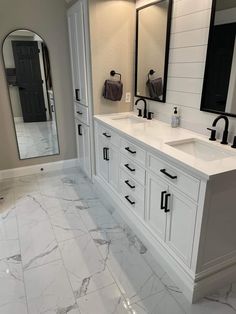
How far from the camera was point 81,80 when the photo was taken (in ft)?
9.25

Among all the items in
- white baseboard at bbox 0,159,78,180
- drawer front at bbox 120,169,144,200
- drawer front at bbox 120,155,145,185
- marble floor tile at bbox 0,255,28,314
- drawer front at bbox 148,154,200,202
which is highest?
drawer front at bbox 148,154,200,202

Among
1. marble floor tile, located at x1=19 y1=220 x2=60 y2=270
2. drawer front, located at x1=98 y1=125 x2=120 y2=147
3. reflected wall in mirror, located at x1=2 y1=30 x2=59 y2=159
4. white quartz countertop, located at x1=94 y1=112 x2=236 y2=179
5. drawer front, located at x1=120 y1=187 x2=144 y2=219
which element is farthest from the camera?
reflected wall in mirror, located at x1=2 y1=30 x2=59 y2=159

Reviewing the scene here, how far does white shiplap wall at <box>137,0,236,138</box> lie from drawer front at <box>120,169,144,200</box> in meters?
0.69

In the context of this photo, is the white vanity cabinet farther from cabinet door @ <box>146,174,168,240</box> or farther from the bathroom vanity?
cabinet door @ <box>146,174,168,240</box>

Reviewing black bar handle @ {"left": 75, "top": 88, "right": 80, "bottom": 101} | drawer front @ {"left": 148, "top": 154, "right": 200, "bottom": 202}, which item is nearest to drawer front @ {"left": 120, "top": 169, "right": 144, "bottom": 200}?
drawer front @ {"left": 148, "top": 154, "right": 200, "bottom": 202}

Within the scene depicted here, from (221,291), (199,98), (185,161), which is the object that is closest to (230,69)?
(199,98)

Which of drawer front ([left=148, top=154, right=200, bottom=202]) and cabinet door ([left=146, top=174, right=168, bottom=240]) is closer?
drawer front ([left=148, top=154, right=200, bottom=202])

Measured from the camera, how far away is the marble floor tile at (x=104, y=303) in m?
1.51

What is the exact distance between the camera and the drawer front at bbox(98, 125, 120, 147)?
89.5 inches

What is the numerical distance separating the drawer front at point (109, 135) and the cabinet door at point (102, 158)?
0.06 m

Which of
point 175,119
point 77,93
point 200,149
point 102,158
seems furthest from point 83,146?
point 200,149

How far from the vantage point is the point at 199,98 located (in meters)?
1.94

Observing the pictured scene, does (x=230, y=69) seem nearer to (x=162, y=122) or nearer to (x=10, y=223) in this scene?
(x=162, y=122)

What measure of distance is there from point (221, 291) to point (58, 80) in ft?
9.70
